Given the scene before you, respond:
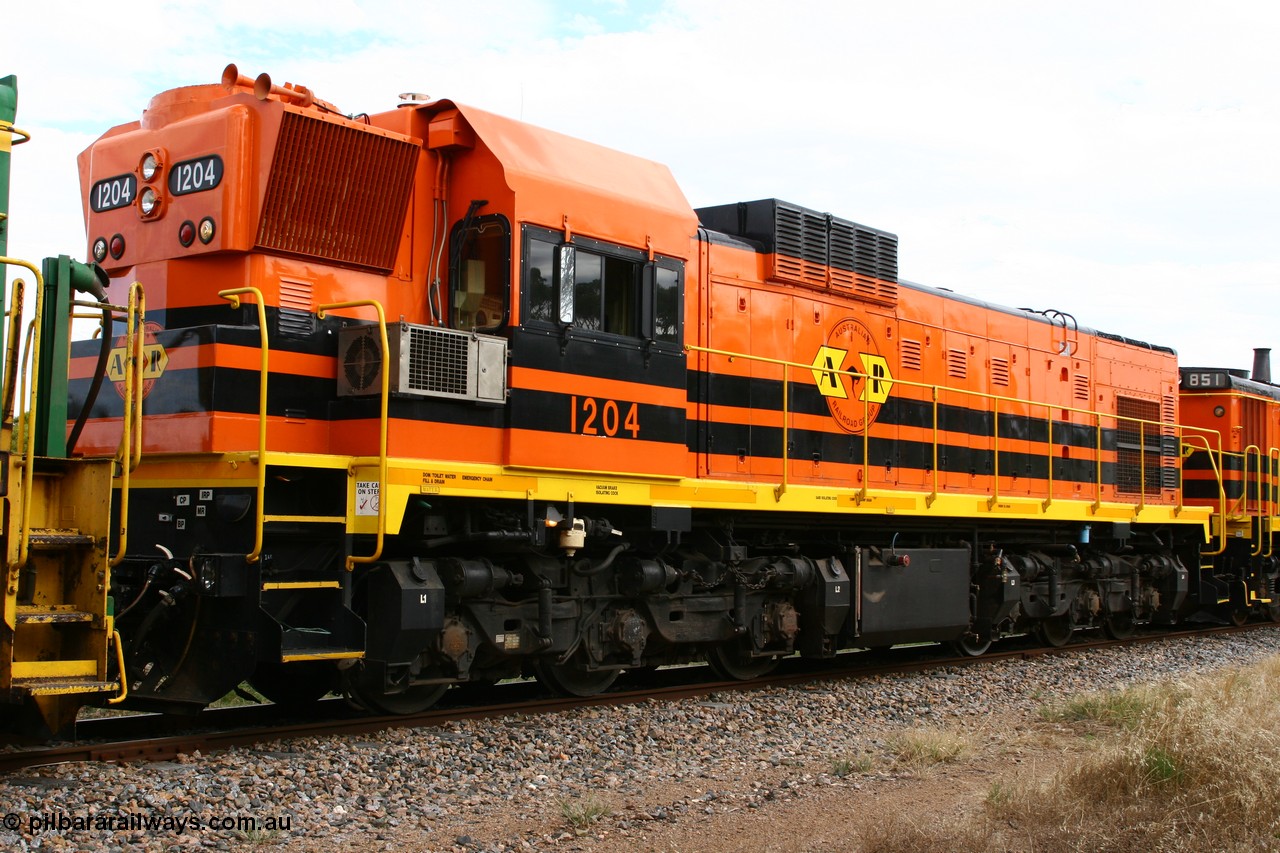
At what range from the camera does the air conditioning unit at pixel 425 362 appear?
25.0 feet

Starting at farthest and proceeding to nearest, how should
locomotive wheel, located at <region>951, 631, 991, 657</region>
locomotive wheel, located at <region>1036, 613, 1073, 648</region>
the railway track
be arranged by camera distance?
locomotive wheel, located at <region>1036, 613, 1073, 648</region> < locomotive wheel, located at <region>951, 631, 991, 657</region> < the railway track

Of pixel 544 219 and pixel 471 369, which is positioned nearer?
pixel 471 369

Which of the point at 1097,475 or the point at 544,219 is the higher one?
the point at 544,219

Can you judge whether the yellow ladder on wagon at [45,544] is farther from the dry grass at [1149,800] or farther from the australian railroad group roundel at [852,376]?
the australian railroad group roundel at [852,376]

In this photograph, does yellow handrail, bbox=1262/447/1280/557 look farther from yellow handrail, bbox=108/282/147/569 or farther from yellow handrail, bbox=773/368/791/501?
yellow handrail, bbox=108/282/147/569

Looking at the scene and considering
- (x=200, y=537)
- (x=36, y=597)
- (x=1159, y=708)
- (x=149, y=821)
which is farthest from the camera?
(x=1159, y=708)

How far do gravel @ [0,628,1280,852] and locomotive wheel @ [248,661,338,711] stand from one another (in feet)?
3.41

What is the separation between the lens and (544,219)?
8.50 metres

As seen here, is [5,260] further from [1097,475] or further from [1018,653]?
[1097,475]

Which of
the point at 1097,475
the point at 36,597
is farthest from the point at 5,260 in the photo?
the point at 1097,475

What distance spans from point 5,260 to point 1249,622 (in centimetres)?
1828

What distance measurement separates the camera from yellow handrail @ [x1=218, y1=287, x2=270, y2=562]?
22.9 feet

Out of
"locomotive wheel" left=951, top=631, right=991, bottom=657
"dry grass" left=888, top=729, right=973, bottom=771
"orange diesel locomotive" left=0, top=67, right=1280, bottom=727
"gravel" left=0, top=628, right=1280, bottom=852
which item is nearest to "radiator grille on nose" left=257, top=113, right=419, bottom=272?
"orange diesel locomotive" left=0, top=67, right=1280, bottom=727

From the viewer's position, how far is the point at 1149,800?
5.78 meters
